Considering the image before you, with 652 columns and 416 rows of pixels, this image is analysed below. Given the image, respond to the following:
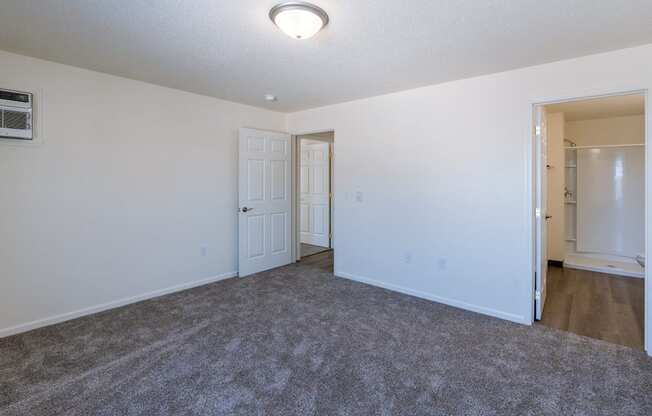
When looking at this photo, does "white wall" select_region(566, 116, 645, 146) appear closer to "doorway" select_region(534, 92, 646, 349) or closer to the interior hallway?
"doorway" select_region(534, 92, 646, 349)

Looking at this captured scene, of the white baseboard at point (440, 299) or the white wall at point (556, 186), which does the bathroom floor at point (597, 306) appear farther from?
the white wall at point (556, 186)

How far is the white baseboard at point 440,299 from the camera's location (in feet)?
9.96

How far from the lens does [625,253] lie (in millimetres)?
5000

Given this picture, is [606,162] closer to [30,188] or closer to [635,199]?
[635,199]

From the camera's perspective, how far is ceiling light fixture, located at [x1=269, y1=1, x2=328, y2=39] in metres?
1.90

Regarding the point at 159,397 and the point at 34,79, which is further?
the point at 34,79

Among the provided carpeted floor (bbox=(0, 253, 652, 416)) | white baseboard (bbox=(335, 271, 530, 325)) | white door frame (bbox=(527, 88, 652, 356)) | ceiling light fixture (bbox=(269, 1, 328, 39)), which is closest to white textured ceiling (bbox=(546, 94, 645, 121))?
white door frame (bbox=(527, 88, 652, 356))

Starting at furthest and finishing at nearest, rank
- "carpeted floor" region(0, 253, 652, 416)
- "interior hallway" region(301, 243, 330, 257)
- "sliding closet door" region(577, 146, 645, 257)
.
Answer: "interior hallway" region(301, 243, 330, 257), "sliding closet door" region(577, 146, 645, 257), "carpeted floor" region(0, 253, 652, 416)

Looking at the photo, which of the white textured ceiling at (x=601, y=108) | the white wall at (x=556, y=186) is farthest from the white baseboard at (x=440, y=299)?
the white wall at (x=556, y=186)

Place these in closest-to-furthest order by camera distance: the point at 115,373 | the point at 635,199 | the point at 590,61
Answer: the point at 115,373 < the point at 590,61 < the point at 635,199

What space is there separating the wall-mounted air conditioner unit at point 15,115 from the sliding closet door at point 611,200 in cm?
708

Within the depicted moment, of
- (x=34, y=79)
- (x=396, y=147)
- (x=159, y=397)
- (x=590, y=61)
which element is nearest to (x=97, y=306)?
(x=159, y=397)

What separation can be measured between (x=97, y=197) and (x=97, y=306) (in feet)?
3.50

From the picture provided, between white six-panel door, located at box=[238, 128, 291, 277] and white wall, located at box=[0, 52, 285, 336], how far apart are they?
0.22 metres
